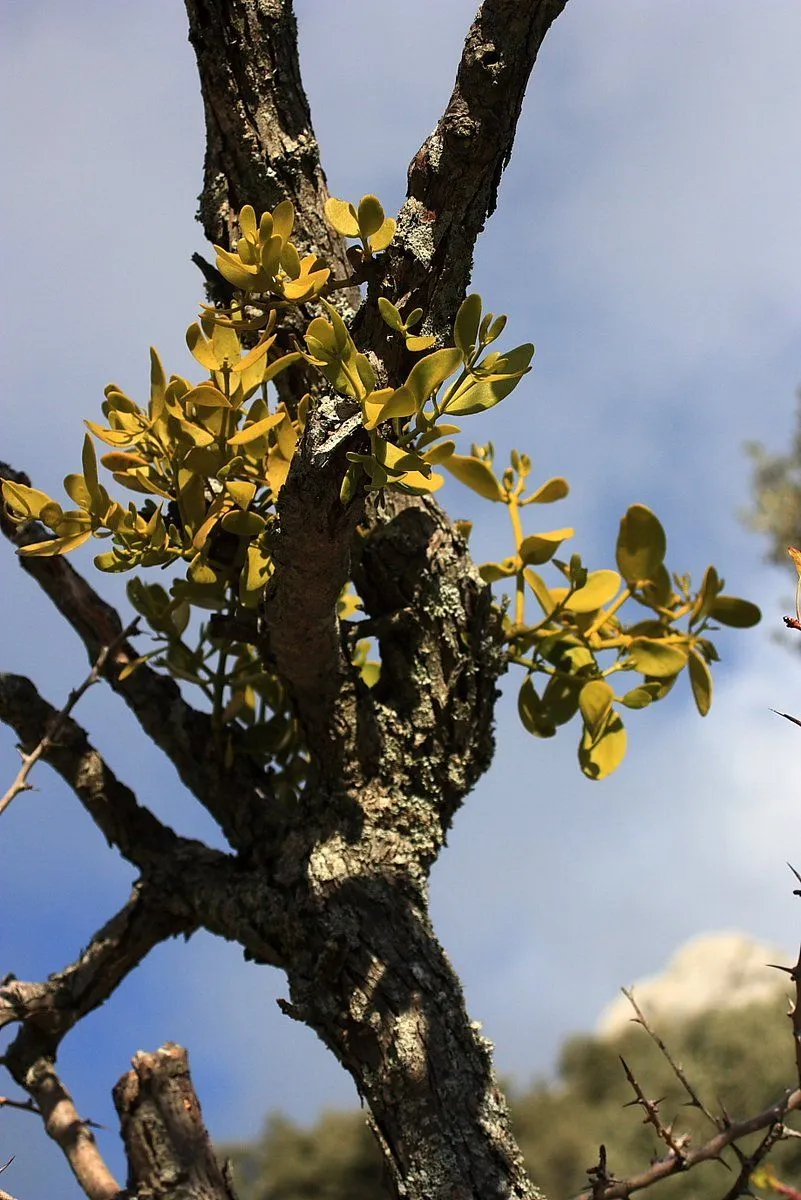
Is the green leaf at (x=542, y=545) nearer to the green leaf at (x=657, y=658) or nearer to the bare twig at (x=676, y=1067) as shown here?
the green leaf at (x=657, y=658)

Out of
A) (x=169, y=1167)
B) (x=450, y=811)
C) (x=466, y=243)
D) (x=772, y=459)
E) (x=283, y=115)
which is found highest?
(x=772, y=459)

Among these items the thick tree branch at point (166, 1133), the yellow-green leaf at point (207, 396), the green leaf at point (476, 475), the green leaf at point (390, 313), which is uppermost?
the green leaf at point (476, 475)

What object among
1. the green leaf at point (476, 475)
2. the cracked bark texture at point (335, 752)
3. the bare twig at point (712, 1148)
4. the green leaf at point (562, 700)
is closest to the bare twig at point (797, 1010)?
the bare twig at point (712, 1148)

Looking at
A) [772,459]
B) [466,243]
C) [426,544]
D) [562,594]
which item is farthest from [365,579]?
[772,459]

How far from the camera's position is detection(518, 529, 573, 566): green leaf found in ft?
3.02

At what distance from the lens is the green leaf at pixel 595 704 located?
2.91ft

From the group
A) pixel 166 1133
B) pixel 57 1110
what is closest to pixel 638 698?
pixel 166 1133

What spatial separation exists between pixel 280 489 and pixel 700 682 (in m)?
0.39

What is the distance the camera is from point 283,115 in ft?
2.87

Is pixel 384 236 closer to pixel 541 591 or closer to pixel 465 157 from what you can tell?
pixel 465 157

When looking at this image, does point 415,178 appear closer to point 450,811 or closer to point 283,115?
point 283,115

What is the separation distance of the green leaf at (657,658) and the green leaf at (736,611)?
5 cm

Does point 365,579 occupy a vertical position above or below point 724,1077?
below

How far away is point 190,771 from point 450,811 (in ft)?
0.75
